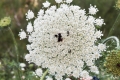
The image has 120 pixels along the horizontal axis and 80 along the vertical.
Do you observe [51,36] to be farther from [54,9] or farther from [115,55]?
[115,55]

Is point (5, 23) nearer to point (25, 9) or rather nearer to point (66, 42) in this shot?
point (66, 42)

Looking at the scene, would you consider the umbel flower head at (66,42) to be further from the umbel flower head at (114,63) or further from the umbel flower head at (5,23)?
the umbel flower head at (5,23)

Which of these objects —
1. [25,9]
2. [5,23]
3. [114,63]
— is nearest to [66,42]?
[114,63]

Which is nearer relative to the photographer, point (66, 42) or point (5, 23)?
point (66, 42)

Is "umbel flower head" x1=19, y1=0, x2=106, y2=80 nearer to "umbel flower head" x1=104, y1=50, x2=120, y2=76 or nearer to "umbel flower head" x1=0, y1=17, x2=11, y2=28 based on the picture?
"umbel flower head" x1=104, y1=50, x2=120, y2=76

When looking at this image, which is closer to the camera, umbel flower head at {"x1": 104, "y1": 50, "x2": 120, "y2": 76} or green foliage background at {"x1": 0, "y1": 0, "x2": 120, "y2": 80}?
→ umbel flower head at {"x1": 104, "y1": 50, "x2": 120, "y2": 76}

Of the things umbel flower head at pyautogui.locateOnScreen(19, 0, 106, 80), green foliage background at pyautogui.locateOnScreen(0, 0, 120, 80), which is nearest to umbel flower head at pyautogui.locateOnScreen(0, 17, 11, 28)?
umbel flower head at pyautogui.locateOnScreen(19, 0, 106, 80)

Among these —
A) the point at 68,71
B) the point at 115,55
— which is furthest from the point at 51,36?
the point at 115,55

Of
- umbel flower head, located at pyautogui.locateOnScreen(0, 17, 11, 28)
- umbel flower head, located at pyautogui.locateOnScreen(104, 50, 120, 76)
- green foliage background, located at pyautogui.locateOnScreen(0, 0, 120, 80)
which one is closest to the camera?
umbel flower head, located at pyautogui.locateOnScreen(104, 50, 120, 76)
